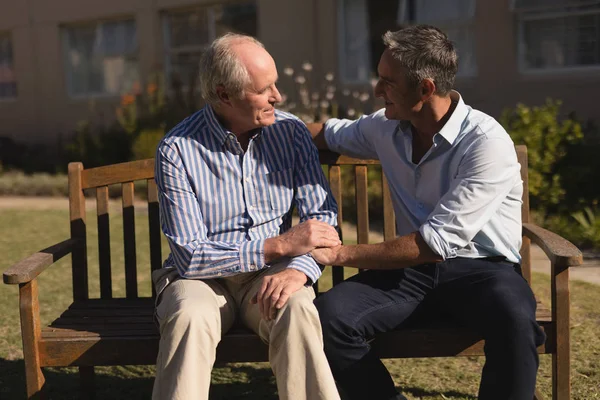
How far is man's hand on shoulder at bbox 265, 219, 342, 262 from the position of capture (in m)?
3.15

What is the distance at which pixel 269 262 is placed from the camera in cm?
322

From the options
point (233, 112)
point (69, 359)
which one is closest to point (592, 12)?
point (233, 112)

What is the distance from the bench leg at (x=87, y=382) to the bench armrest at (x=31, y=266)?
1.94ft

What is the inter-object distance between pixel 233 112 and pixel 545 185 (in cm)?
529

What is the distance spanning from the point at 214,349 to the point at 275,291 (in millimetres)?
297

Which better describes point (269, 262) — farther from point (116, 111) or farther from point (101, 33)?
point (101, 33)

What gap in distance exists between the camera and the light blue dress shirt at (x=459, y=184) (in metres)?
3.10

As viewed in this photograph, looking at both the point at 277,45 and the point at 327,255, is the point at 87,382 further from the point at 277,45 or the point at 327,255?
the point at 277,45

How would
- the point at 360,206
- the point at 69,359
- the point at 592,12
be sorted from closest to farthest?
the point at 69,359, the point at 360,206, the point at 592,12

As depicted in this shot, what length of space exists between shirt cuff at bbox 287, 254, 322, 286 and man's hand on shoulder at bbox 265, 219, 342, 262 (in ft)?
0.09

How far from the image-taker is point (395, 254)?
312cm

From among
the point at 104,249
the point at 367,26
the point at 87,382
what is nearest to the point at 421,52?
the point at 104,249

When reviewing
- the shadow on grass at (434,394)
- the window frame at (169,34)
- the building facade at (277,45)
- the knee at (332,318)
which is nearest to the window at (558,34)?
the building facade at (277,45)

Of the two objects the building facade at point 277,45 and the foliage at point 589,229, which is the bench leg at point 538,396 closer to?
the foliage at point 589,229
